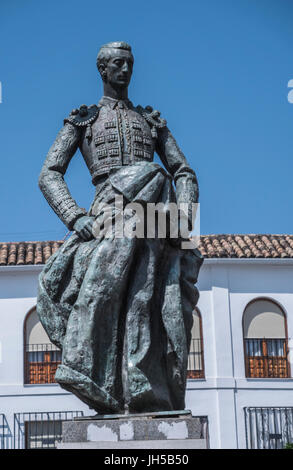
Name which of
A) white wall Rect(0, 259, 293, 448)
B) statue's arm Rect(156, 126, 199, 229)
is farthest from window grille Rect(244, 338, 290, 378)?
statue's arm Rect(156, 126, 199, 229)

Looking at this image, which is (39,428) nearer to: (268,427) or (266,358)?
(268,427)

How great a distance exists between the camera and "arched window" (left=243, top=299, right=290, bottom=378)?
24.6m

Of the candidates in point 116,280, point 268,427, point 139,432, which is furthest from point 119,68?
point 268,427

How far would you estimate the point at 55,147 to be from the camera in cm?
755

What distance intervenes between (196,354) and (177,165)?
56.6ft

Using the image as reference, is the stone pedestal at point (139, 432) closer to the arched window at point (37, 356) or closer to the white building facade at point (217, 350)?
the white building facade at point (217, 350)

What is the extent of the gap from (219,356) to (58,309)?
1772 cm

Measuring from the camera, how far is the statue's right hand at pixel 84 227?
7.02 meters

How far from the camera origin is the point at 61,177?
7.46 m

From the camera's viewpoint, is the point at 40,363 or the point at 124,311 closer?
the point at 124,311

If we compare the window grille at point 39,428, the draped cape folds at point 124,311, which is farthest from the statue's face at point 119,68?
the window grille at point 39,428

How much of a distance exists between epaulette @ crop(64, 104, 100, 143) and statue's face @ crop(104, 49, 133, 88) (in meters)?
0.28

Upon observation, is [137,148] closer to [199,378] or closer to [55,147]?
[55,147]
